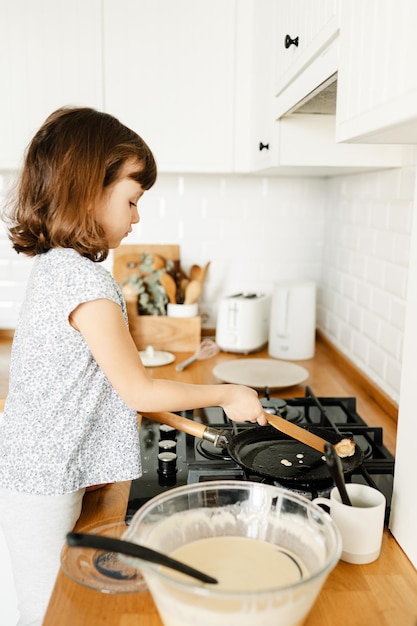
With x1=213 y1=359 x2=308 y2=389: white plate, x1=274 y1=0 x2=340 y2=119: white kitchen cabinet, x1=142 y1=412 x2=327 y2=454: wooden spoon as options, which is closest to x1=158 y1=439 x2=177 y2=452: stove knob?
x1=142 y1=412 x2=327 y2=454: wooden spoon

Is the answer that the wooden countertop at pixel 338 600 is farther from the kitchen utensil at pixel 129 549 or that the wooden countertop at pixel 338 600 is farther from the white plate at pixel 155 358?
the white plate at pixel 155 358

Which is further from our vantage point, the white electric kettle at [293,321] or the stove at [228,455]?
the white electric kettle at [293,321]

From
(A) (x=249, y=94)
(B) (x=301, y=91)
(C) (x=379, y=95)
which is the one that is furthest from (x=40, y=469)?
(A) (x=249, y=94)

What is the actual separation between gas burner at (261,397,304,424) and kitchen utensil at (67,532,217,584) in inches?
32.3

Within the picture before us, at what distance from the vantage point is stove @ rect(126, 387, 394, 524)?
111 cm

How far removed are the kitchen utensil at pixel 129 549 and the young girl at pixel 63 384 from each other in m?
0.33

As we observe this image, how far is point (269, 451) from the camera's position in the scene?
1.23 m

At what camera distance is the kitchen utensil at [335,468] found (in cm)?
82

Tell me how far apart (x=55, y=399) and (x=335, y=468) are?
1.51 feet

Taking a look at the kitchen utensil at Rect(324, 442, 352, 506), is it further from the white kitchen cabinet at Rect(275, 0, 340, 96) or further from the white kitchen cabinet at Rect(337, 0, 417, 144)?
the white kitchen cabinet at Rect(275, 0, 340, 96)

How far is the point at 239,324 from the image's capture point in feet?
7.09

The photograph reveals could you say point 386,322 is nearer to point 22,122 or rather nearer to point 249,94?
point 249,94

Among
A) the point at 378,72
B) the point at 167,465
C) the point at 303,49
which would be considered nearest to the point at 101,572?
the point at 167,465

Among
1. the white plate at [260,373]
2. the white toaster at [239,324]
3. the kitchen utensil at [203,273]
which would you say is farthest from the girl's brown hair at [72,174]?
the kitchen utensil at [203,273]
